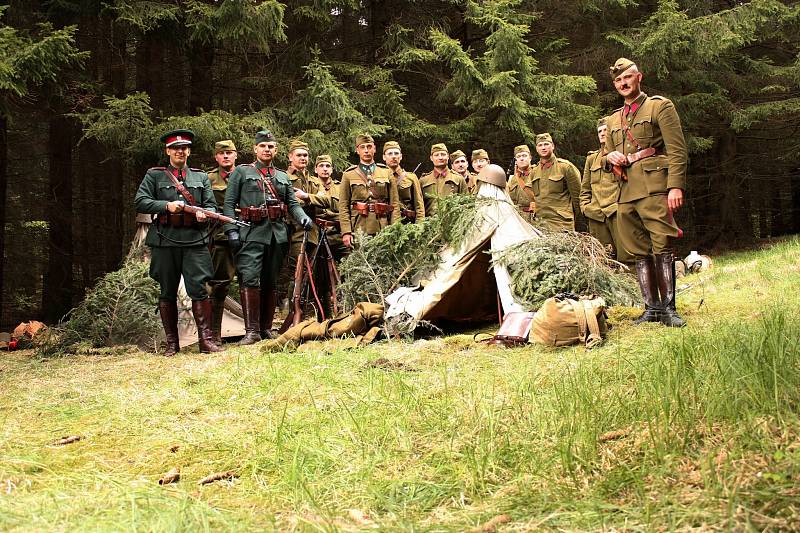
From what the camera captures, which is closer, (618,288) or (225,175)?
(618,288)

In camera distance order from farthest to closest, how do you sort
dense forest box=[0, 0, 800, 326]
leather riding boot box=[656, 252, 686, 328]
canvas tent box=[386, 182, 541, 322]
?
1. dense forest box=[0, 0, 800, 326]
2. canvas tent box=[386, 182, 541, 322]
3. leather riding boot box=[656, 252, 686, 328]

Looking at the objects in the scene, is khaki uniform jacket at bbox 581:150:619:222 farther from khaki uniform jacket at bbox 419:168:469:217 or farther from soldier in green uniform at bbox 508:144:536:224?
khaki uniform jacket at bbox 419:168:469:217

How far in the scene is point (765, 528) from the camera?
1610 millimetres

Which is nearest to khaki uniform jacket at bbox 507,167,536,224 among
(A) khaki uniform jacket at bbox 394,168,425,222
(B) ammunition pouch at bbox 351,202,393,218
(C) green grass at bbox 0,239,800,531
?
(A) khaki uniform jacket at bbox 394,168,425,222

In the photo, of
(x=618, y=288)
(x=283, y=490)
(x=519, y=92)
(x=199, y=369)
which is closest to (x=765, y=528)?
(x=283, y=490)

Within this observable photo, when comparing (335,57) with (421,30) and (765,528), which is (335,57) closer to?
(421,30)

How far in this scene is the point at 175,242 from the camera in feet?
22.0

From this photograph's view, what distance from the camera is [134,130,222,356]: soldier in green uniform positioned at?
6.69 metres

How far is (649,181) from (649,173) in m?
0.08

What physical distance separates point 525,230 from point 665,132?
1.55 m

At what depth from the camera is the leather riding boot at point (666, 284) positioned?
5520 mm

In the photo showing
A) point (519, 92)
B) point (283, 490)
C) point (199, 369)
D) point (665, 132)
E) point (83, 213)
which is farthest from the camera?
point (83, 213)

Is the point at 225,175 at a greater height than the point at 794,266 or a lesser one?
greater

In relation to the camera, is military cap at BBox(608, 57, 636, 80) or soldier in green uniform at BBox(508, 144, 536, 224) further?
soldier in green uniform at BBox(508, 144, 536, 224)
